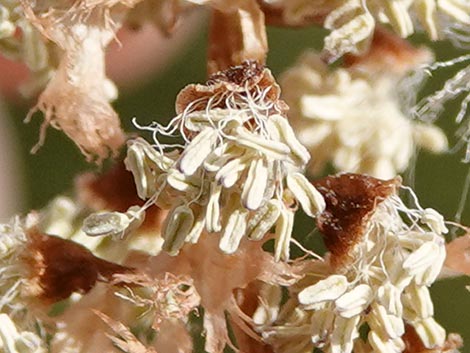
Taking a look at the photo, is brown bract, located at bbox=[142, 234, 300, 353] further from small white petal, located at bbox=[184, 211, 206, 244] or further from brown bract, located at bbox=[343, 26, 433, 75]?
brown bract, located at bbox=[343, 26, 433, 75]

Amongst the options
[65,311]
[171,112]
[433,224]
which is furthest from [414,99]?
[65,311]

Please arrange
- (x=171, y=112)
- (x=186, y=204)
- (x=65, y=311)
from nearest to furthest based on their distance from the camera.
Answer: (x=186, y=204), (x=65, y=311), (x=171, y=112)

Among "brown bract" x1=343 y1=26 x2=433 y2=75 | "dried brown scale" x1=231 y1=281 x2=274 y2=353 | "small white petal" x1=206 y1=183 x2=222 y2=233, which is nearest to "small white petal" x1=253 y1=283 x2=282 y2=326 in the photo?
"dried brown scale" x1=231 y1=281 x2=274 y2=353

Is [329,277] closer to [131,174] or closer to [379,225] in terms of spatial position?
[379,225]

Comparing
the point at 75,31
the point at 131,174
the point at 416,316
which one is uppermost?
the point at 75,31

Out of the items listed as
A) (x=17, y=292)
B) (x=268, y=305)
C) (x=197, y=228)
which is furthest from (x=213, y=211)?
(x=17, y=292)

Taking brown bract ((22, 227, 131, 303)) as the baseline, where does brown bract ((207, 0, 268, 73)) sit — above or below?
above
